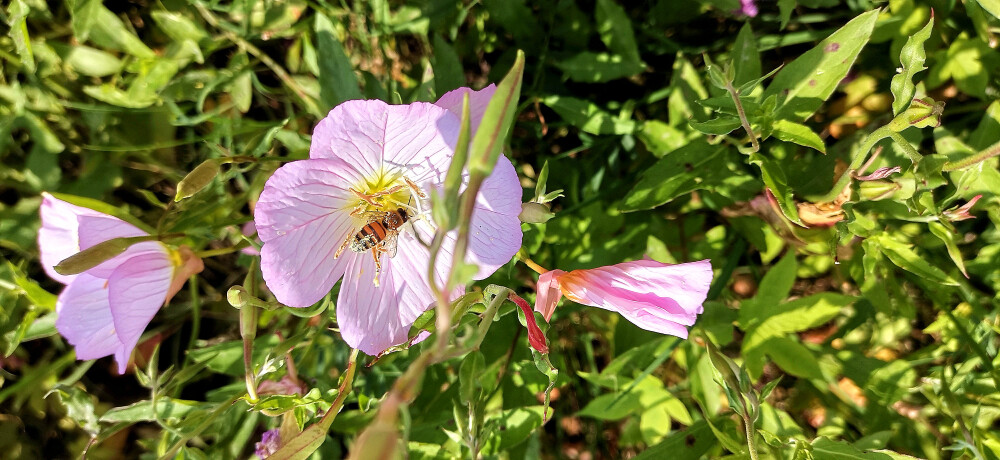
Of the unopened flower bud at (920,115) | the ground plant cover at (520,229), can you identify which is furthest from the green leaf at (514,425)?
the unopened flower bud at (920,115)

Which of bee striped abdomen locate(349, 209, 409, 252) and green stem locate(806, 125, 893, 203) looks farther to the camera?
bee striped abdomen locate(349, 209, 409, 252)

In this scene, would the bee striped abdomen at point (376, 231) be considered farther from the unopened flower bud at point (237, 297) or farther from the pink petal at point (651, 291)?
the pink petal at point (651, 291)

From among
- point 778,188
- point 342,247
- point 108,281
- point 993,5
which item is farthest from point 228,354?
point 993,5

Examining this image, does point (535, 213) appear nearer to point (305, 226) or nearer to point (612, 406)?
point (305, 226)

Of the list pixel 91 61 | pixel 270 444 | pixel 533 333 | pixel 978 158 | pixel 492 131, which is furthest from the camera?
pixel 91 61

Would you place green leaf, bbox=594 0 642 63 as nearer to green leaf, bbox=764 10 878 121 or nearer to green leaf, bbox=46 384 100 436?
green leaf, bbox=764 10 878 121

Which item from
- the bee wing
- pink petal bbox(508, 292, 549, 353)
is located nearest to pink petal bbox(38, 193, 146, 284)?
the bee wing
